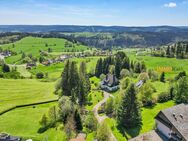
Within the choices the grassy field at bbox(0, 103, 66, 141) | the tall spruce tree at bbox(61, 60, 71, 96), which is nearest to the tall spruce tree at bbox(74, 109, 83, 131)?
the grassy field at bbox(0, 103, 66, 141)

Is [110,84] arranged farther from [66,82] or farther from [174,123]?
[174,123]

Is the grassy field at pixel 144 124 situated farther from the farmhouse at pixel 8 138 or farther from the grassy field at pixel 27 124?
the farmhouse at pixel 8 138

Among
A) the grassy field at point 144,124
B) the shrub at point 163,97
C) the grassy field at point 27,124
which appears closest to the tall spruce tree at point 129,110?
the grassy field at point 144,124

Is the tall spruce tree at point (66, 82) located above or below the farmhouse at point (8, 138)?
above

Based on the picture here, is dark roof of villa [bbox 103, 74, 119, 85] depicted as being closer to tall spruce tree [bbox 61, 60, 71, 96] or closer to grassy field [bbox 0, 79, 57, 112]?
grassy field [bbox 0, 79, 57, 112]

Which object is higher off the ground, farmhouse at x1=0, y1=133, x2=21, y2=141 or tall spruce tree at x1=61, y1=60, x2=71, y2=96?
tall spruce tree at x1=61, y1=60, x2=71, y2=96

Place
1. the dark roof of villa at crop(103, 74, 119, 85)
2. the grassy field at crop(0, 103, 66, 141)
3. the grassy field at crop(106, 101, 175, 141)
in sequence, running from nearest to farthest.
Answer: the grassy field at crop(106, 101, 175, 141) < the grassy field at crop(0, 103, 66, 141) < the dark roof of villa at crop(103, 74, 119, 85)

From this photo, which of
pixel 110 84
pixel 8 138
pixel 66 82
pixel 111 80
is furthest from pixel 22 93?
pixel 8 138
